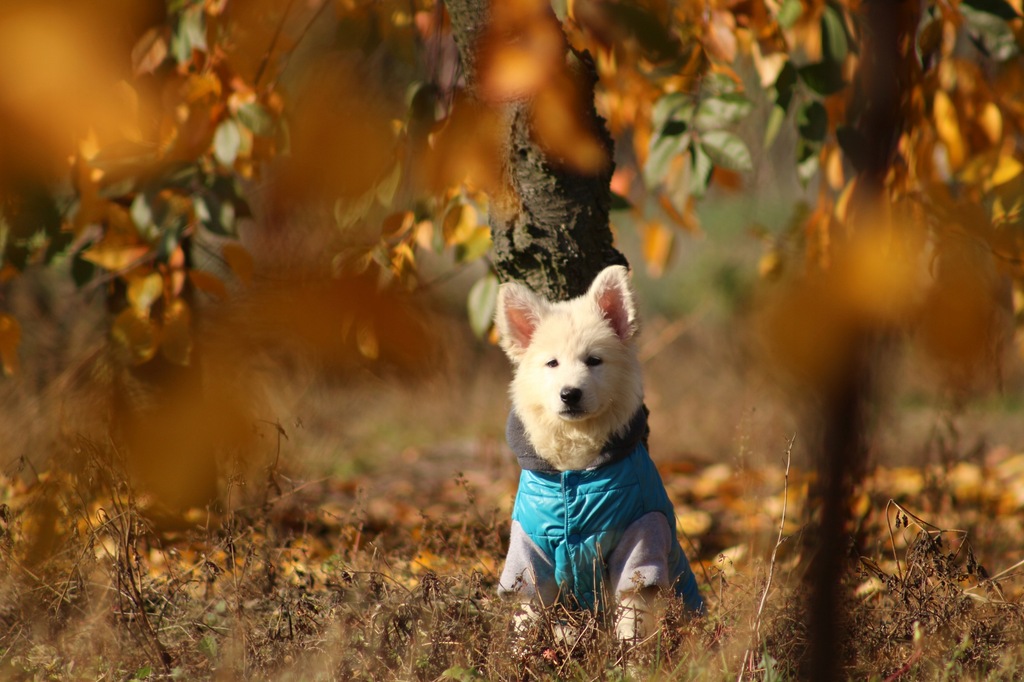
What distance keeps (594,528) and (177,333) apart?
1578mm

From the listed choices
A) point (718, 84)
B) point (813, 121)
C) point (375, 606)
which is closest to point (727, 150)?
point (718, 84)

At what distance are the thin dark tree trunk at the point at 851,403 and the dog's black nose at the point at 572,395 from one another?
1890mm

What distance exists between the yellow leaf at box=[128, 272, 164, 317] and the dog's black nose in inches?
59.5

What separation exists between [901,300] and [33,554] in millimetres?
3108

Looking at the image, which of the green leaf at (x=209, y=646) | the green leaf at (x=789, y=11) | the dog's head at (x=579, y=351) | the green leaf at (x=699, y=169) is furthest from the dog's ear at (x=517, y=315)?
the green leaf at (x=209, y=646)

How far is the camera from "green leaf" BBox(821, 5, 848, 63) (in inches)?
114

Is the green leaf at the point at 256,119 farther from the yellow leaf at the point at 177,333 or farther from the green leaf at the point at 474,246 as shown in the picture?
the green leaf at the point at 474,246

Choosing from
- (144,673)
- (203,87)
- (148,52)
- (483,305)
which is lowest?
(144,673)

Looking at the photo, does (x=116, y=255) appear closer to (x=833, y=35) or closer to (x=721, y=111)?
(x=721, y=111)

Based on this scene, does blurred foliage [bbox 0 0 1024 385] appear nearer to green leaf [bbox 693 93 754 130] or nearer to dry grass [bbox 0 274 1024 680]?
green leaf [bbox 693 93 754 130]

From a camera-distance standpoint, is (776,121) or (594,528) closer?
(594,528)

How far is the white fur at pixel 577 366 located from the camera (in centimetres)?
309

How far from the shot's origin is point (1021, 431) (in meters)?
7.52

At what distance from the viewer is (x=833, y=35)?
2.91 meters
